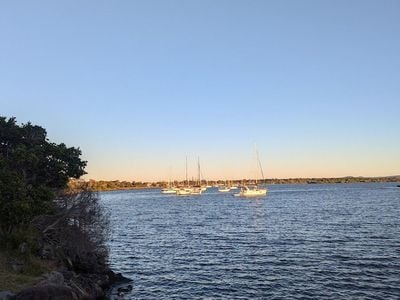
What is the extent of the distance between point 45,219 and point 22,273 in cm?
840

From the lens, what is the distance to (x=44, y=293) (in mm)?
20297

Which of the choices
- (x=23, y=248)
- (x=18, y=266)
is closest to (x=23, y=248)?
(x=23, y=248)

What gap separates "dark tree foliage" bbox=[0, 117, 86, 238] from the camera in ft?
89.3

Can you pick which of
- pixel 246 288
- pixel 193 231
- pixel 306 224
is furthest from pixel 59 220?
pixel 306 224

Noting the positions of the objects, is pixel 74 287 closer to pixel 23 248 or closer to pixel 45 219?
pixel 23 248

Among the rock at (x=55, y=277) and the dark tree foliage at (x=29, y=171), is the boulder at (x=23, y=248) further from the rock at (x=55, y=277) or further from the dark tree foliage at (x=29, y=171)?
the rock at (x=55, y=277)

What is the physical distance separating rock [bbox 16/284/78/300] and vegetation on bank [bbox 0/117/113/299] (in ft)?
9.82

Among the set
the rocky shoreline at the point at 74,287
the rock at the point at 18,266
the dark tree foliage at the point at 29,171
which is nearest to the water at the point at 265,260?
the rocky shoreline at the point at 74,287

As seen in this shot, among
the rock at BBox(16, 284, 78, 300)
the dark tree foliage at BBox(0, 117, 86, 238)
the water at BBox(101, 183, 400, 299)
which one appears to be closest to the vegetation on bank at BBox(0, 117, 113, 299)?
the dark tree foliage at BBox(0, 117, 86, 238)

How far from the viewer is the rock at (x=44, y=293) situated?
2009 centimetres

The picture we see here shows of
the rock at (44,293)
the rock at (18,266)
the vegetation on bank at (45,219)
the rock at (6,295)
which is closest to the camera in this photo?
the rock at (44,293)

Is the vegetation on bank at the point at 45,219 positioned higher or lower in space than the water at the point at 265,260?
higher

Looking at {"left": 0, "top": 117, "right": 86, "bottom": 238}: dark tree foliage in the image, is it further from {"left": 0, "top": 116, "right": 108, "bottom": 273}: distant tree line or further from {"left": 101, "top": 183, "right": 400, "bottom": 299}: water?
{"left": 101, "top": 183, "right": 400, "bottom": 299}: water

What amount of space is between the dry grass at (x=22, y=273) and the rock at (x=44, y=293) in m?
2.55
